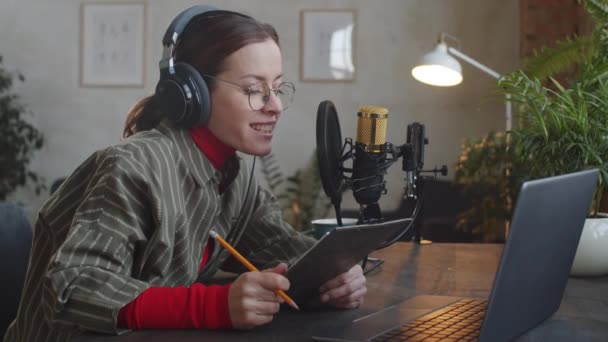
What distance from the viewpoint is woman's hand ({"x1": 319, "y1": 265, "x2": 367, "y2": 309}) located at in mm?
1056

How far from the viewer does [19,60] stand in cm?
543

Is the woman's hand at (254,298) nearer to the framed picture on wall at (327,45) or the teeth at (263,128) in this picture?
the teeth at (263,128)

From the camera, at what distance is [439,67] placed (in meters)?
3.08

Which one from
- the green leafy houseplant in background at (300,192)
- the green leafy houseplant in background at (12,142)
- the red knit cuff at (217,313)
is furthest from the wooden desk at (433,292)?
the green leafy houseplant in background at (12,142)

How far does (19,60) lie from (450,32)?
9.81 feet

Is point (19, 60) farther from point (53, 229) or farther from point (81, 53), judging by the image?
point (53, 229)

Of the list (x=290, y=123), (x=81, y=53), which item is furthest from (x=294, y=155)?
(x=81, y=53)

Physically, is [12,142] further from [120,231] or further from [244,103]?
[120,231]

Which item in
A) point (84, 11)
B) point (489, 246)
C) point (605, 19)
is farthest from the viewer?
point (84, 11)

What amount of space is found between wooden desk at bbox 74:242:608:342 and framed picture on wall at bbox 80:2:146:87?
12.9 feet

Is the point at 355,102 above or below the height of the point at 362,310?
above

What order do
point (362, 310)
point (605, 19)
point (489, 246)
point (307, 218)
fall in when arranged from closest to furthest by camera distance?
point (362, 310) → point (605, 19) → point (489, 246) → point (307, 218)

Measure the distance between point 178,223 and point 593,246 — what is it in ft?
2.40

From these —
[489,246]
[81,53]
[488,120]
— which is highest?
[81,53]
